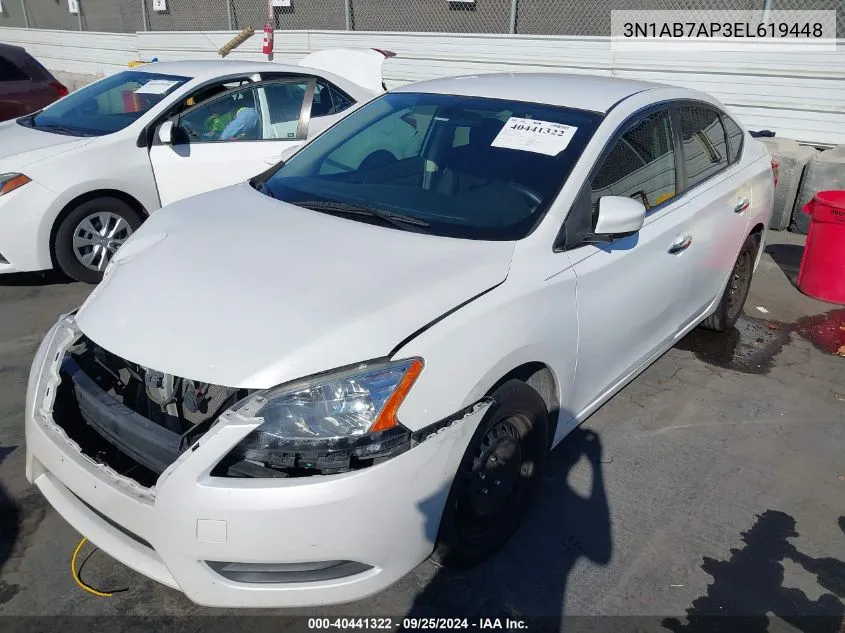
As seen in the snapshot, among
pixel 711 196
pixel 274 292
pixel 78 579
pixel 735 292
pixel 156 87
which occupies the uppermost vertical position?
pixel 156 87

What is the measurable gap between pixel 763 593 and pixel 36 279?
5437 millimetres

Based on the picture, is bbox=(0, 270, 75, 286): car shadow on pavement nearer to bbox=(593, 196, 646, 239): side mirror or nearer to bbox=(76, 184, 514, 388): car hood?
bbox=(76, 184, 514, 388): car hood

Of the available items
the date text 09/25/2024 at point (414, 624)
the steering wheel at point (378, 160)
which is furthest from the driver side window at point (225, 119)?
the date text 09/25/2024 at point (414, 624)

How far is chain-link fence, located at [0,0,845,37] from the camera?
9.86 meters

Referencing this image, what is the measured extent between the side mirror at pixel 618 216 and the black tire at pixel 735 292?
2.01 m

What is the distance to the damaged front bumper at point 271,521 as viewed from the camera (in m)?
2.09

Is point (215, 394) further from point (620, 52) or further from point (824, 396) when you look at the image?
point (620, 52)

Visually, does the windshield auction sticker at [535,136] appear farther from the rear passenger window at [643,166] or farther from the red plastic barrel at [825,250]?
the red plastic barrel at [825,250]

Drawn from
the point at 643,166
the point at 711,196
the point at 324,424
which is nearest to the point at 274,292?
the point at 324,424

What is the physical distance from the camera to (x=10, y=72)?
9.15 m

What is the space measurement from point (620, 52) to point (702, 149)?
5722mm

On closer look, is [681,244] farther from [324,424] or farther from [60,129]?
[60,129]

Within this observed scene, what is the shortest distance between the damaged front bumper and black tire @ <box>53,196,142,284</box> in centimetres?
338

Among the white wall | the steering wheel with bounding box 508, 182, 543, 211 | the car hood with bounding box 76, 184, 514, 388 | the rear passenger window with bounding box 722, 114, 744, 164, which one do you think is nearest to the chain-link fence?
the white wall
